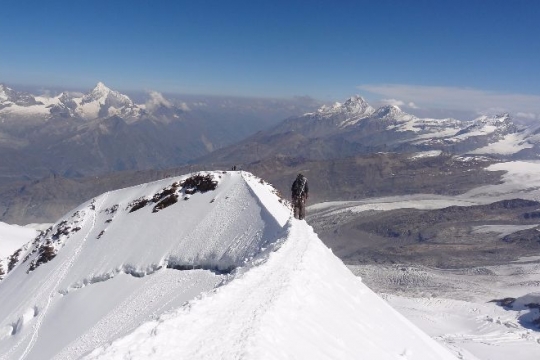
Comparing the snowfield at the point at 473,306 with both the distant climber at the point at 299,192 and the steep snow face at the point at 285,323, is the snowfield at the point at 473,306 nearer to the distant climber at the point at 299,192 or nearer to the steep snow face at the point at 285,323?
the distant climber at the point at 299,192

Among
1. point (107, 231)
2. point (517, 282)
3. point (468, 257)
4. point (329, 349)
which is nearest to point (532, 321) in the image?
point (517, 282)

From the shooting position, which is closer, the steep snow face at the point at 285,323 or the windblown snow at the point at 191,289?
the steep snow face at the point at 285,323

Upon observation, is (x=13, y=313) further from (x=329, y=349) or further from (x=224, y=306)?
(x=329, y=349)

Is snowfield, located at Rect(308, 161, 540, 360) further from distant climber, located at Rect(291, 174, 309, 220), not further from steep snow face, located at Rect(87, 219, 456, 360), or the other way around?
steep snow face, located at Rect(87, 219, 456, 360)

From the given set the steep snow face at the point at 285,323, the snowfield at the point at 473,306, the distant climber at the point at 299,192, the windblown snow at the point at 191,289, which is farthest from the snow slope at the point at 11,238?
the snowfield at the point at 473,306

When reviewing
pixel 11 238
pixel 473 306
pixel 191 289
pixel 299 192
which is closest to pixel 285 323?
pixel 191 289

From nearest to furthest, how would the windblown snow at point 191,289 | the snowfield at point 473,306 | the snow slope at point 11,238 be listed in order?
1. the windblown snow at point 191,289
2. the snowfield at point 473,306
3. the snow slope at point 11,238

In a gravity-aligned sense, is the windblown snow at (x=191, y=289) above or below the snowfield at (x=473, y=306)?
above

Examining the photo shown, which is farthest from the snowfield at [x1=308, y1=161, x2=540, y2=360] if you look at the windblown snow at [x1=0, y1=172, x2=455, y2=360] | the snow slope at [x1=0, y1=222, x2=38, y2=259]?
the snow slope at [x1=0, y1=222, x2=38, y2=259]
